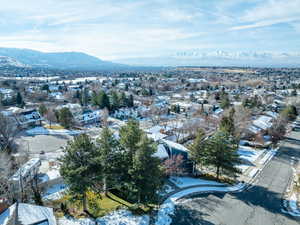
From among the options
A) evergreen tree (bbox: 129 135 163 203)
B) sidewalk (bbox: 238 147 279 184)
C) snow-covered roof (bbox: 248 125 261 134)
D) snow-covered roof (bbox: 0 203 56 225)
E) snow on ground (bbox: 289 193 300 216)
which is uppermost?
evergreen tree (bbox: 129 135 163 203)

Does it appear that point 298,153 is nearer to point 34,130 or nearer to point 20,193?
point 20,193

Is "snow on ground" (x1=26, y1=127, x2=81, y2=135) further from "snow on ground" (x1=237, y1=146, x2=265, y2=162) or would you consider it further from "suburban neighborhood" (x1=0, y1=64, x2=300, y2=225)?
"snow on ground" (x1=237, y1=146, x2=265, y2=162)

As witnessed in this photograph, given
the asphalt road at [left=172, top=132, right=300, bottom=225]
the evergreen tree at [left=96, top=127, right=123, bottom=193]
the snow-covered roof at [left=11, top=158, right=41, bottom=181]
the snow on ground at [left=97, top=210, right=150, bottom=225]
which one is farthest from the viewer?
the snow-covered roof at [left=11, top=158, right=41, bottom=181]

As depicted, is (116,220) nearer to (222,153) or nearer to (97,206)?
(97,206)

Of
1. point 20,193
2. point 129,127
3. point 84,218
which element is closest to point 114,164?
point 129,127

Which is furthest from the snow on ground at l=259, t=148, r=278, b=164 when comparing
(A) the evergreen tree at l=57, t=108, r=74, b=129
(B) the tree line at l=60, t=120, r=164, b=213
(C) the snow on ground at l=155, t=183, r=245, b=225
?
(A) the evergreen tree at l=57, t=108, r=74, b=129

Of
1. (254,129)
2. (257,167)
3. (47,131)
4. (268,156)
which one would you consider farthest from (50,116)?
(268,156)
